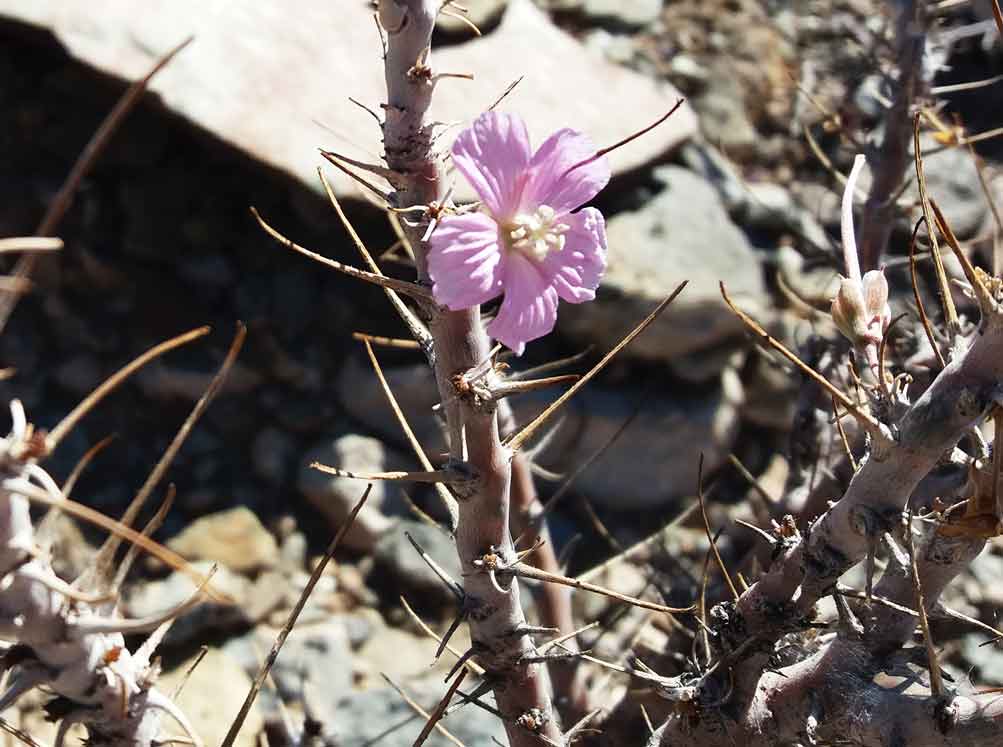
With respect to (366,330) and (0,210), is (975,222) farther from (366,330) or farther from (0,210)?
(0,210)

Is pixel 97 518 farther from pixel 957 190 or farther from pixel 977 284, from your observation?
pixel 957 190

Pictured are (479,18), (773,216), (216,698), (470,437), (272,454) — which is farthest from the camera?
(773,216)

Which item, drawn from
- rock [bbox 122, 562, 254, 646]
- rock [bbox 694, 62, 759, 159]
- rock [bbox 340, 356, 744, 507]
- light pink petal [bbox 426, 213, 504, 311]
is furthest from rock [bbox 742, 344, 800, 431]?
light pink petal [bbox 426, 213, 504, 311]

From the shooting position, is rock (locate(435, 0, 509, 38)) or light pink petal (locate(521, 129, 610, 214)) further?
rock (locate(435, 0, 509, 38))

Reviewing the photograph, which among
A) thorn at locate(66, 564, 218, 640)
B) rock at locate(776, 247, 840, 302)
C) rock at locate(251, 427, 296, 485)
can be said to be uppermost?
thorn at locate(66, 564, 218, 640)

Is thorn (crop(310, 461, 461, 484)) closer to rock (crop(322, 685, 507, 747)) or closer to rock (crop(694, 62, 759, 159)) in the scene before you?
rock (crop(322, 685, 507, 747))

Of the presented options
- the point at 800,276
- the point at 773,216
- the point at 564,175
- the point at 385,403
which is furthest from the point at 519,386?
the point at 773,216
